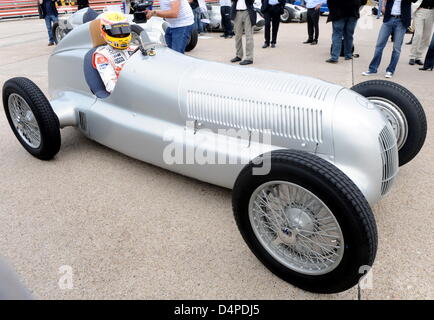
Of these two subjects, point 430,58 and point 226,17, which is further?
point 226,17

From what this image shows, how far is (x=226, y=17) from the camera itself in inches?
427

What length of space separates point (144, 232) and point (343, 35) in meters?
6.64

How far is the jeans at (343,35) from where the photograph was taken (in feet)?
22.5

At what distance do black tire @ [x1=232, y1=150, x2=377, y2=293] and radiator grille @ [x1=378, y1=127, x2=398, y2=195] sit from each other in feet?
2.05

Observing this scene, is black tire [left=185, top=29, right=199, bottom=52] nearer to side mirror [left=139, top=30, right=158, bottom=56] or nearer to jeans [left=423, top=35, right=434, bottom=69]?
jeans [left=423, top=35, right=434, bottom=69]

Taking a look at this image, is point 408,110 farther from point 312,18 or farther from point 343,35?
point 312,18

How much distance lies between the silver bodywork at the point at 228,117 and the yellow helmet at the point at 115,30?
378mm

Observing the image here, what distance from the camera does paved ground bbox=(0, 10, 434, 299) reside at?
6.97ft

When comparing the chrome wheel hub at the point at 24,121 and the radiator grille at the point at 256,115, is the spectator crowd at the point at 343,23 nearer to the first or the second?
the chrome wheel hub at the point at 24,121

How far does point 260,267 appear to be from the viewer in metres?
2.26

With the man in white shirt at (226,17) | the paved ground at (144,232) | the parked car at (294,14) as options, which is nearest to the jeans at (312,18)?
the man in white shirt at (226,17)

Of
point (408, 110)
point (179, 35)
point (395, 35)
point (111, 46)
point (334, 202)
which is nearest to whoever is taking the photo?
point (334, 202)

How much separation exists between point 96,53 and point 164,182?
1.44m

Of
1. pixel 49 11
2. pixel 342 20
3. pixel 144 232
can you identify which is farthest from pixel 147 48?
pixel 49 11
